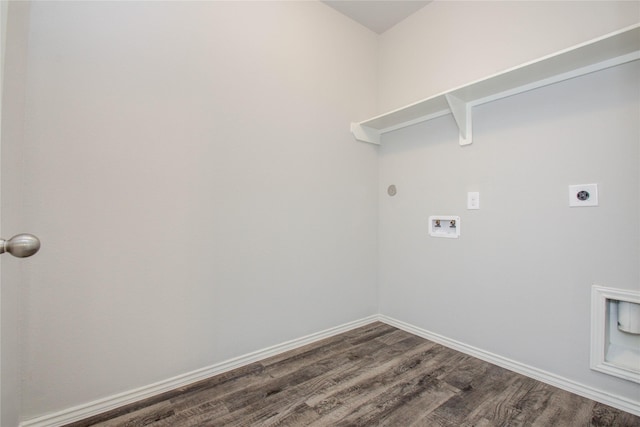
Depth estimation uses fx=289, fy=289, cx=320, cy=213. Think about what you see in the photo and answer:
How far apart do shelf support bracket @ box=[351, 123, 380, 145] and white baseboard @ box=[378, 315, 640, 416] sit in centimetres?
161

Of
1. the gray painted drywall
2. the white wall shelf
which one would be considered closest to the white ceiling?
the gray painted drywall

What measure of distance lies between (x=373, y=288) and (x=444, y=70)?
1.86 meters

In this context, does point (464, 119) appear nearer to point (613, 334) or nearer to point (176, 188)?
point (613, 334)

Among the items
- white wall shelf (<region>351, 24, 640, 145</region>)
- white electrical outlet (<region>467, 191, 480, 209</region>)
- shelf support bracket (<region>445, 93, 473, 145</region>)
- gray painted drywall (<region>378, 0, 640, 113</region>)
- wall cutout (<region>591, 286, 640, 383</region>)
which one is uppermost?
gray painted drywall (<region>378, 0, 640, 113</region>)

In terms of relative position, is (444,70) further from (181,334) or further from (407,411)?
(181,334)

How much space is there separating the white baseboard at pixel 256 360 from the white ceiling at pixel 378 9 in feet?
8.46

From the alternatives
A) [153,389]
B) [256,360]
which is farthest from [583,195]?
[153,389]

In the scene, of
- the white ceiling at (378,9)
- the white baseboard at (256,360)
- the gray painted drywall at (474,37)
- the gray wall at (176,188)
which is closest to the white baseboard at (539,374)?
the white baseboard at (256,360)

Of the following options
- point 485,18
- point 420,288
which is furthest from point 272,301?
point 485,18

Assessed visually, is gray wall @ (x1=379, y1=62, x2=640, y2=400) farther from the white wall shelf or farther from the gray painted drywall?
the gray painted drywall

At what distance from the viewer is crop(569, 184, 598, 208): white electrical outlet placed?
150 cm

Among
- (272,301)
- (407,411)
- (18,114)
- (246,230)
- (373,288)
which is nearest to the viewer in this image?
(18,114)

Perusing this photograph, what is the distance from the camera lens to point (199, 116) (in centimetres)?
170

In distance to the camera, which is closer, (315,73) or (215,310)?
(215,310)
